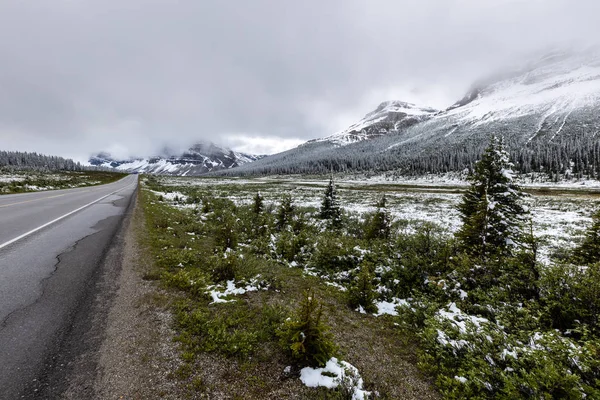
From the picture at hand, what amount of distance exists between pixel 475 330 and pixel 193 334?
527cm

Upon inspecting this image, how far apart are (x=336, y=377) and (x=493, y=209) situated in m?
7.94

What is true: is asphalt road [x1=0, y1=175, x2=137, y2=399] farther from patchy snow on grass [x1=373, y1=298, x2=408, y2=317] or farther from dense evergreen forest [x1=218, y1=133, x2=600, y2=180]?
dense evergreen forest [x1=218, y1=133, x2=600, y2=180]

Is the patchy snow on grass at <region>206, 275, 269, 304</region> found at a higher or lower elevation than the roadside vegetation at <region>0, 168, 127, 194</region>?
lower

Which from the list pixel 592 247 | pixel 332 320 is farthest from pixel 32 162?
pixel 592 247

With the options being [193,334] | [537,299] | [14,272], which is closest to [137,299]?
[193,334]

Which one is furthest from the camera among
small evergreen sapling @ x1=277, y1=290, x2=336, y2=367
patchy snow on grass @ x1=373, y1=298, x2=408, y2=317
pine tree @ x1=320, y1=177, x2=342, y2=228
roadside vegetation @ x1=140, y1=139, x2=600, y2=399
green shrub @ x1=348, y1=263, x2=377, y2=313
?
pine tree @ x1=320, y1=177, x2=342, y2=228

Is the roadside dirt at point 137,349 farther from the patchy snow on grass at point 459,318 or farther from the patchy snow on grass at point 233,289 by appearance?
the patchy snow on grass at point 459,318

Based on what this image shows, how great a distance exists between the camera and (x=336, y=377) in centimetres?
389

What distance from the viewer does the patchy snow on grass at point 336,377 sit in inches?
146

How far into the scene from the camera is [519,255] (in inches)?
261

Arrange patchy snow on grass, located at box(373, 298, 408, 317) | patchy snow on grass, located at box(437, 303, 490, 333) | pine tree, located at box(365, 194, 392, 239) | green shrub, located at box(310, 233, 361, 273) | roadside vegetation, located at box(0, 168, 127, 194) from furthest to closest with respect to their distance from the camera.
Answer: roadside vegetation, located at box(0, 168, 127, 194), pine tree, located at box(365, 194, 392, 239), green shrub, located at box(310, 233, 361, 273), patchy snow on grass, located at box(373, 298, 408, 317), patchy snow on grass, located at box(437, 303, 490, 333)

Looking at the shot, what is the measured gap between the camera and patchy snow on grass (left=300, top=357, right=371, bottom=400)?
3699mm

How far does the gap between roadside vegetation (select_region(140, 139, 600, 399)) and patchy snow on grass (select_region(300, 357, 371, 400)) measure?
0.02 m

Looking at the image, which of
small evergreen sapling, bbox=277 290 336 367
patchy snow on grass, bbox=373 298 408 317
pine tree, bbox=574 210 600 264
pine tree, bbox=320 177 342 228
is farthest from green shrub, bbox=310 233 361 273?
pine tree, bbox=320 177 342 228
